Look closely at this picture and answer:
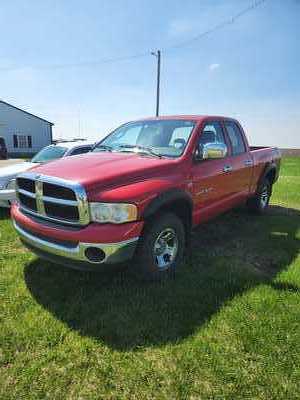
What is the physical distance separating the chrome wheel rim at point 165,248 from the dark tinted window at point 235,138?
231 centimetres

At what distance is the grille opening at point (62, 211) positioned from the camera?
3.52 m

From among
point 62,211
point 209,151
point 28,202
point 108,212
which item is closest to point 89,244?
point 108,212

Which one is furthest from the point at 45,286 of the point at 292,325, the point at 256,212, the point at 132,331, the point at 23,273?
the point at 256,212

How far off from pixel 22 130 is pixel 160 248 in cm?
3851

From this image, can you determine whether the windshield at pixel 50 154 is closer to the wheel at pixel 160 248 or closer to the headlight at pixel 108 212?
the wheel at pixel 160 248

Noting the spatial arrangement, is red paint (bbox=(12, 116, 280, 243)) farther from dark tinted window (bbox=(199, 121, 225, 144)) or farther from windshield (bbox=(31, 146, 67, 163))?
windshield (bbox=(31, 146, 67, 163))

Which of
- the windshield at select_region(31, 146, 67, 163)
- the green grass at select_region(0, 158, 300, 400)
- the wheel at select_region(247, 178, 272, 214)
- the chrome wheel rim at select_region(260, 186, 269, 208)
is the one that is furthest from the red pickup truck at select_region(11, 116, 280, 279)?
the windshield at select_region(31, 146, 67, 163)

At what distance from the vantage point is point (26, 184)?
410 centimetres

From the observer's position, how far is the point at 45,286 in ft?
13.1

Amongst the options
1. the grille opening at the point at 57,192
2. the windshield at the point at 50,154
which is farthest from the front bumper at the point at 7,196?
the grille opening at the point at 57,192

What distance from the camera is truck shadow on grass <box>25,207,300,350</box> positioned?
10.5ft

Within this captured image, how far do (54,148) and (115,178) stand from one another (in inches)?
206

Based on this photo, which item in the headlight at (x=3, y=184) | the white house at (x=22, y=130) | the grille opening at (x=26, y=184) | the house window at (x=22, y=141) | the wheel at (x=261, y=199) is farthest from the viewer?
the house window at (x=22, y=141)

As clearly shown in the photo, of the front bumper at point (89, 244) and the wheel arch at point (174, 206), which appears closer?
the front bumper at point (89, 244)
